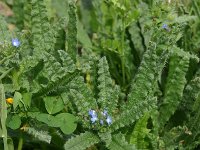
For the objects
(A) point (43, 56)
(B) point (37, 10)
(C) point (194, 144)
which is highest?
(B) point (37, 10)

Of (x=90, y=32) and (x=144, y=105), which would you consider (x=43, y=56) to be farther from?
(x=90, y=32)

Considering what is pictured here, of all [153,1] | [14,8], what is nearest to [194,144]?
[153,1]

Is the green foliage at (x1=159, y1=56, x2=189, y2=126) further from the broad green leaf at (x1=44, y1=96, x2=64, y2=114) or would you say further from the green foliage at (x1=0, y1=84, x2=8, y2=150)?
the green foliage at (x1=0, y1=84, x2=8, y2=150)

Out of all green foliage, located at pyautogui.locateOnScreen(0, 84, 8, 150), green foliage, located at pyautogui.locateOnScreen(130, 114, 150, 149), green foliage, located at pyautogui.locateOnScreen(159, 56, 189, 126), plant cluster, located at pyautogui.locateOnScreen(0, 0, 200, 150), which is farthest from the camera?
green foliage, located at pyautogui.locateOnScreen(159, 56, 189, 126)

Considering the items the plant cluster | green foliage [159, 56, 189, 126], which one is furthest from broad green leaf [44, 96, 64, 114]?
green foliage [159, 56, 189, 126]

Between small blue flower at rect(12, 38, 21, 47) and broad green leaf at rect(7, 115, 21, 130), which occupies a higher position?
small blue flower at rect(12, 38, 21, 47)

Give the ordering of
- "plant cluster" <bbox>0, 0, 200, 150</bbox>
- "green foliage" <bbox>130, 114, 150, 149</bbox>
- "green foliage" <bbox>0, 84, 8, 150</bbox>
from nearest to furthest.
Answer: "green foliage" <bbox>0, 84, 8, 150</bbox> → "plant cluster" <bbox>0, 0, 200, 150</bbox> → "green foliage" <bbox>130, 114, 150, 149</bbox>

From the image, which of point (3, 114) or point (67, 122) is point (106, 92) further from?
point (3, 114)
